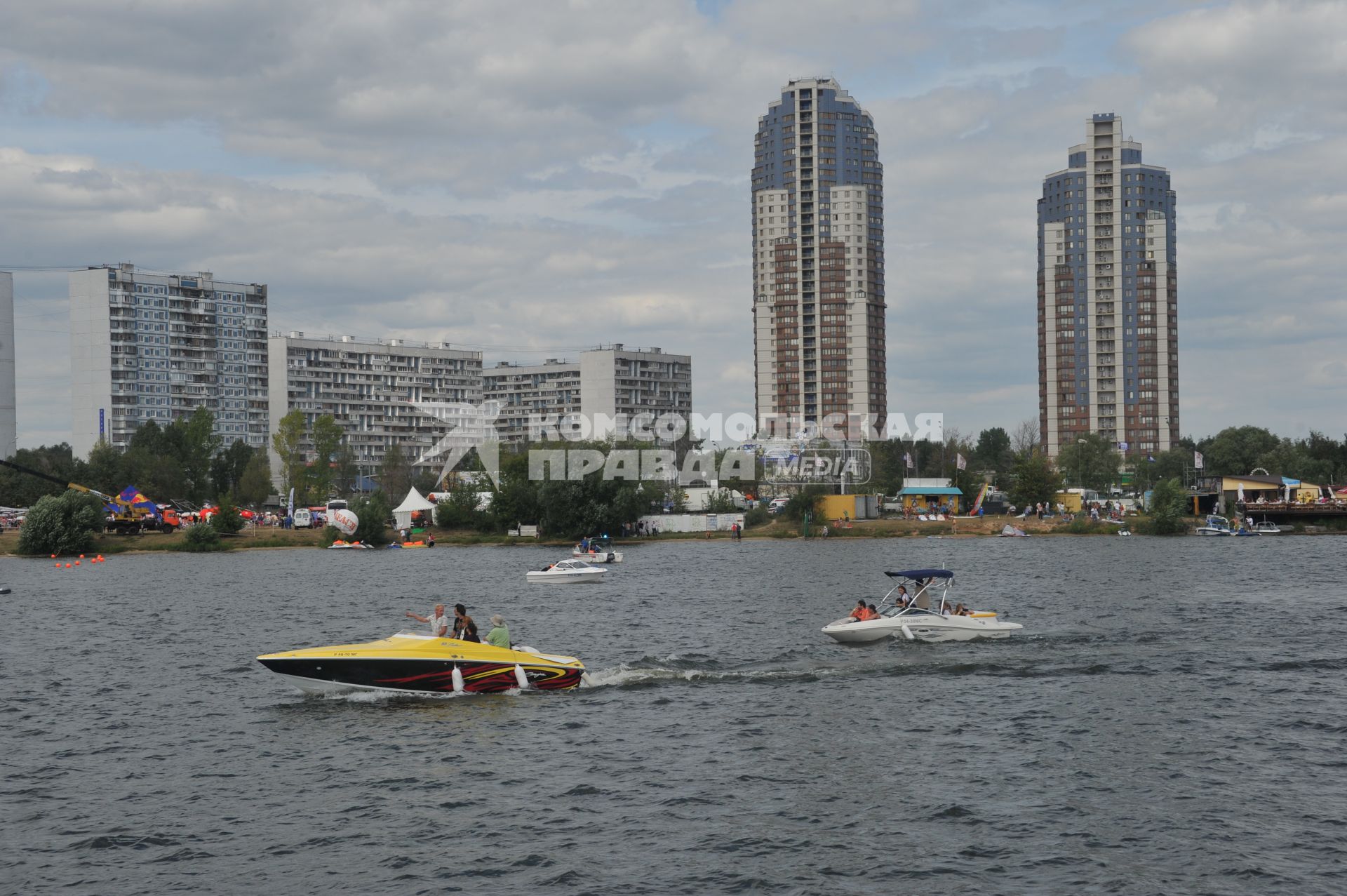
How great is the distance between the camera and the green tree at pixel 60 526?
349ft

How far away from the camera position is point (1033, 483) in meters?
133

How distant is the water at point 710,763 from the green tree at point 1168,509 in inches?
2576

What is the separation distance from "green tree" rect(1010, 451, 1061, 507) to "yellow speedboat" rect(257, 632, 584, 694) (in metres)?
110

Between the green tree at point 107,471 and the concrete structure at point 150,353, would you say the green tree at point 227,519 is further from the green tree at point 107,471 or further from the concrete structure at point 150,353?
the concrete structure at point 150,353

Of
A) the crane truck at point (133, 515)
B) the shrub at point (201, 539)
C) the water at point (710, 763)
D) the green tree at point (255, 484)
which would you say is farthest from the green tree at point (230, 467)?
the water at point (710, 763)

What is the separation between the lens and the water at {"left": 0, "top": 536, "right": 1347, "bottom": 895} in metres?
19.0

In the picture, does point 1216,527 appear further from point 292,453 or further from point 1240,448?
point 292,453

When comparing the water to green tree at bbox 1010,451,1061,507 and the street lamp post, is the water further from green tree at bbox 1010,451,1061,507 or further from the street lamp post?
the street lamp post

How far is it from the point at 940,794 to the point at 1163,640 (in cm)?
2372

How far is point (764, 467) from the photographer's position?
6442 inches

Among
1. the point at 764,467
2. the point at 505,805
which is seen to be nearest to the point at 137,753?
the point at 505,805

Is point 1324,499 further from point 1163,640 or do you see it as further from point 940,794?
point 940,794

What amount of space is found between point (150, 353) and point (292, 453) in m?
46.5

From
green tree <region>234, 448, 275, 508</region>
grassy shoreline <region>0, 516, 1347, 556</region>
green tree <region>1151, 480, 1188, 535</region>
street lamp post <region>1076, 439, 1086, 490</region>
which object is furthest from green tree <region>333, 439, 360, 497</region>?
green tree <region>1151, 480, 1188, 535</region>
